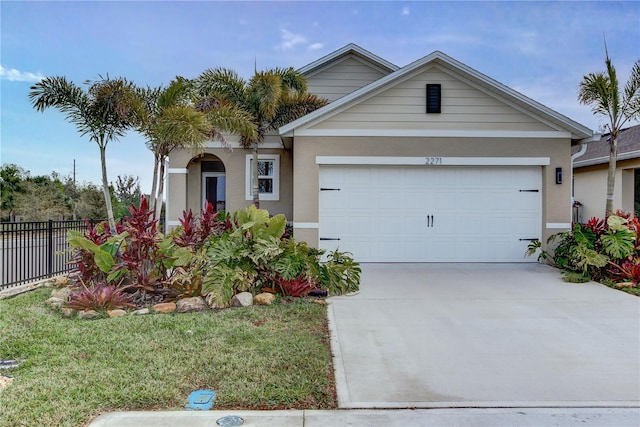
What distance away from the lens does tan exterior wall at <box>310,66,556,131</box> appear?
30.7 feet

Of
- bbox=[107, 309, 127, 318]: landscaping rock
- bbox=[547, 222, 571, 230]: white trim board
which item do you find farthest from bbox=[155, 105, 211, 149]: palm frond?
bbox=[547, 222, 571, 230]: white trim board

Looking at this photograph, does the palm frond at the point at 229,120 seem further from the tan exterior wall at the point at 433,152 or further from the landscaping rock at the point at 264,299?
the landscaping rock at the point at 264,299

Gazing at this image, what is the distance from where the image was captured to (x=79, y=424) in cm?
288

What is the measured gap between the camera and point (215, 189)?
1305cm

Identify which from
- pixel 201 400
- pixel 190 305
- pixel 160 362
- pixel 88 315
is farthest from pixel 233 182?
pixel 201 400

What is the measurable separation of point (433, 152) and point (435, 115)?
0.89 metres

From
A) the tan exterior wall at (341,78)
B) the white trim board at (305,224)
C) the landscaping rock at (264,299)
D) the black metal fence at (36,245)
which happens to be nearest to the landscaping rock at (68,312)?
the black metal fence at (36,245)

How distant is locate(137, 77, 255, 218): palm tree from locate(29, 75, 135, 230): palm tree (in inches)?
15.2

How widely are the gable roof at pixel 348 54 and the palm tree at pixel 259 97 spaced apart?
5.82 ft

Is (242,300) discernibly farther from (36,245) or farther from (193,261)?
(36,245)

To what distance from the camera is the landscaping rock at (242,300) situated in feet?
19.4

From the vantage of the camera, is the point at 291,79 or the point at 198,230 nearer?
the point at 198,230

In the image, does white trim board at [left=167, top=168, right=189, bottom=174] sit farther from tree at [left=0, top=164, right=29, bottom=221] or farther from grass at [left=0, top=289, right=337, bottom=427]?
tree at [left=0, top=164, right=29, bottom=221]

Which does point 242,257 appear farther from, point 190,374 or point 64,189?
point 64,189
